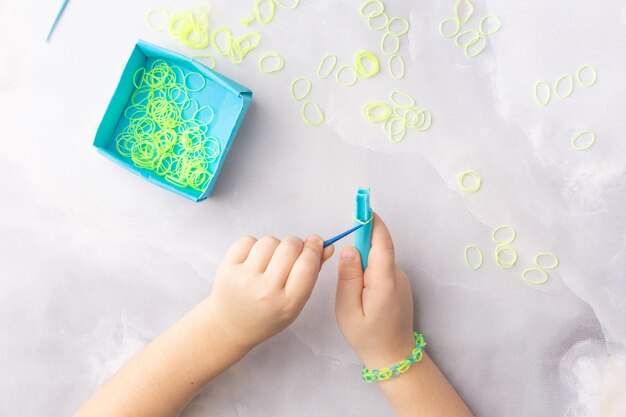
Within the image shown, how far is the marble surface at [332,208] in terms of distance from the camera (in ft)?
2.81

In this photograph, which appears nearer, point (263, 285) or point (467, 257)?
point (263, 285)

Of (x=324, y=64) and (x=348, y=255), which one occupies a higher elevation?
(x=324, y=64)

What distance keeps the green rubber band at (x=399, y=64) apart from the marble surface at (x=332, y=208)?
0.01m

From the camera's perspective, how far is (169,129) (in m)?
0.86

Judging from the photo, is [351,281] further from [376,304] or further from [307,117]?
[307,117]

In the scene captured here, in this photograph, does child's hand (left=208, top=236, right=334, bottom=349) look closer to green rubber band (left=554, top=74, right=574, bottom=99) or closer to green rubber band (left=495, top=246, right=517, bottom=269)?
green rubber band (left=495, top=246, right=517, bottom=269)

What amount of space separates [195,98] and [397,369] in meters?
0.47

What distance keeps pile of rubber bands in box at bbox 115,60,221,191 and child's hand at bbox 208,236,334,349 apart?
14cm

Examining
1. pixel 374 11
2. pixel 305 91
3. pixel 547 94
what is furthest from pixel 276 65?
pixel 547 94

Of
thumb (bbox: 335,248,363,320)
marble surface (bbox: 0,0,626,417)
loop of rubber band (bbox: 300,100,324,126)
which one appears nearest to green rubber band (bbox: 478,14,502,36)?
marble surface (bbox: 0,0,626,417)

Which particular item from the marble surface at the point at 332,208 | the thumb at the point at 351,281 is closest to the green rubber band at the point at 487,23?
the marble surface at the point at 332,208

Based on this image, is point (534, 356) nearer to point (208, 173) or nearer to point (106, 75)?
point (208, 173)

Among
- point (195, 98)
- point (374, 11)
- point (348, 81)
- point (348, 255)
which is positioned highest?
point (374, 11)

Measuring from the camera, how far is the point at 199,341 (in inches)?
31.8
